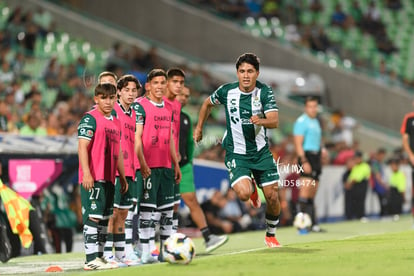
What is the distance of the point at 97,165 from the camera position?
1131 cm

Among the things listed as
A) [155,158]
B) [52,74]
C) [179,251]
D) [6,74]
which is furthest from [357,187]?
[179,251]

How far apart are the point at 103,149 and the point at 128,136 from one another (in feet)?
3.87

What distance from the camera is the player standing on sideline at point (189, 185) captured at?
14266mm

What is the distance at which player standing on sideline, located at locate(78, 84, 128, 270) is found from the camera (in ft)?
36.8

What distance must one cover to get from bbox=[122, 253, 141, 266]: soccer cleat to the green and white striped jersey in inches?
67.8

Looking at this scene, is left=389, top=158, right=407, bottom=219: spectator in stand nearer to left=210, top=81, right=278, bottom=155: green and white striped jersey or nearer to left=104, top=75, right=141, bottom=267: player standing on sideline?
left=210, top=81, right=278, bottom=155: green and white striped jersey

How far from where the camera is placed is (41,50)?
2566 cm

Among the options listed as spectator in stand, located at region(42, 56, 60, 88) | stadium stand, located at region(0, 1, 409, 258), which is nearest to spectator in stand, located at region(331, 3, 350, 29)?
stadium stand, located at region(0, 1, 409, 258)

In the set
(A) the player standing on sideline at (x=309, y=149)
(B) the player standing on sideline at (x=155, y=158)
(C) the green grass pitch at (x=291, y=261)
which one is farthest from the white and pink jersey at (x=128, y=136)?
(A) the player standing on sideline at (x=309, y=149)

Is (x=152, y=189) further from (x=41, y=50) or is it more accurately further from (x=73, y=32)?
(x=73, y=32)

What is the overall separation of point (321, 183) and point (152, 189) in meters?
10.5

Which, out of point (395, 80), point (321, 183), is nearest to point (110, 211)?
point (321, 183)

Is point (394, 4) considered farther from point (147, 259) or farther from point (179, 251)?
point (179, 251)

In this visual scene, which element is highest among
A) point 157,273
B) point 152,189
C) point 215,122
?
point 215,122
